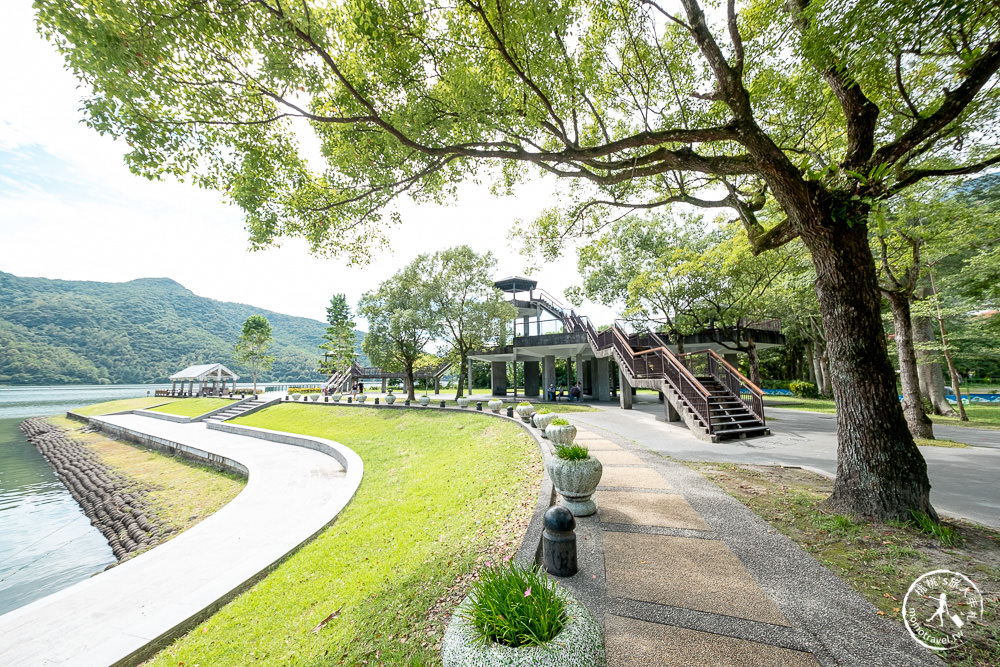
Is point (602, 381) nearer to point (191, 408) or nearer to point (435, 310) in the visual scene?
point (435, 310)

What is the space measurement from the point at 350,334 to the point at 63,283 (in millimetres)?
133331

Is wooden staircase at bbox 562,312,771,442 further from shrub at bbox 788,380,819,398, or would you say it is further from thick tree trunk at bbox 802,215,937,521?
shrub at bbox 788,380,819,398

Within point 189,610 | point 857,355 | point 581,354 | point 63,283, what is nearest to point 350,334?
point 581,354

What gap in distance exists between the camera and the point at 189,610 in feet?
14.1

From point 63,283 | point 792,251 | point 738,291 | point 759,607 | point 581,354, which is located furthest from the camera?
point 63,283

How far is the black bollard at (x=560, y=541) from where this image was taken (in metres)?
3.30

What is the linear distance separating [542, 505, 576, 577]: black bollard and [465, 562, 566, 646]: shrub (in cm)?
113

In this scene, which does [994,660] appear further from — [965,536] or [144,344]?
[144,344]

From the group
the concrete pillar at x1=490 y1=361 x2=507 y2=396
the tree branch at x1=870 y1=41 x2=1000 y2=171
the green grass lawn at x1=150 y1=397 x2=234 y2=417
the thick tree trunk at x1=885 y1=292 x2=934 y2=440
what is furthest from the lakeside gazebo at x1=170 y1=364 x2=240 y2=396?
the thick tree trunk at x1=885 y1=292 x2=934 y2=440

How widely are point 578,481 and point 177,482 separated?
48.8 feet

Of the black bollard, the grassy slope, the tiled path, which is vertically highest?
the black bollard

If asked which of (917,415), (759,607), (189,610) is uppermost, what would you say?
(917,415)

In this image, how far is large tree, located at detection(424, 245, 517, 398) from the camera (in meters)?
23.0

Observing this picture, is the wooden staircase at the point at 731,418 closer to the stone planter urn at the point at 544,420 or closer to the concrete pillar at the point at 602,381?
the stone planter urn at the point at 544,420
